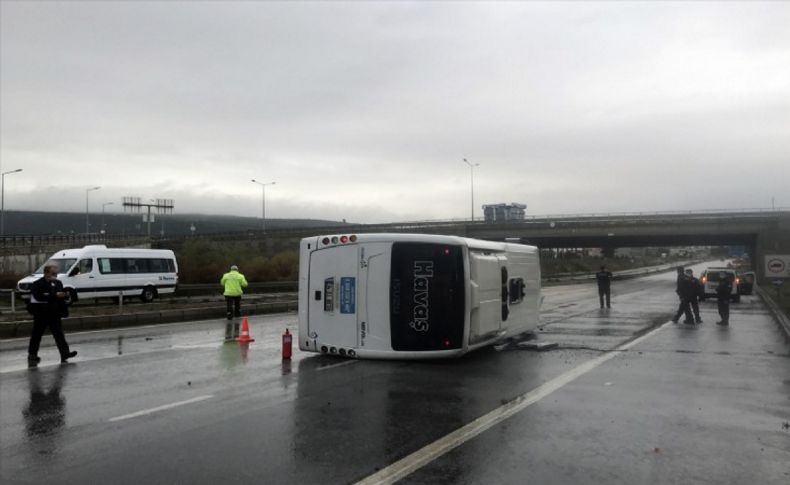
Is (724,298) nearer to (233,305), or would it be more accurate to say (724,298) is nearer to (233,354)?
(233,354)

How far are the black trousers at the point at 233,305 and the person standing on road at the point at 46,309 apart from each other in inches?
336

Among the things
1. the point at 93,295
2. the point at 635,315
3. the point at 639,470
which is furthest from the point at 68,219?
the point at 639,470

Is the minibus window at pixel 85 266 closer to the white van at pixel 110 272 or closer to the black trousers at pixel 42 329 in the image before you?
the white van at pixel 110 272

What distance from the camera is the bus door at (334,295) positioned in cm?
1152

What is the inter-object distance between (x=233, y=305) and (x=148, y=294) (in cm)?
1087

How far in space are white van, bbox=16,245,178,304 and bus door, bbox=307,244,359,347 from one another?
17.0 meters

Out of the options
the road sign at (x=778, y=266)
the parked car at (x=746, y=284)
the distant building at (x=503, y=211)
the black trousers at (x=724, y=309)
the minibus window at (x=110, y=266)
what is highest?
the distant building at (x=503, y=211)

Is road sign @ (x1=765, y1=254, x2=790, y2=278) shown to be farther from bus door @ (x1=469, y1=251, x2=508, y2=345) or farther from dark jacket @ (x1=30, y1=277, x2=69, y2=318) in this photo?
dark jacket @ (x1=30, y1=277, x2=69, y2=318)

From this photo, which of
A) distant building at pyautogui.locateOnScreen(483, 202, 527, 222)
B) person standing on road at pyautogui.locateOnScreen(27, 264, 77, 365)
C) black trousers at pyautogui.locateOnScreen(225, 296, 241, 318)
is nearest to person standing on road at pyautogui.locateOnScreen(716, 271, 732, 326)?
black trousers at pyautogui.locateOnScreen(225, 296, 241, 318)

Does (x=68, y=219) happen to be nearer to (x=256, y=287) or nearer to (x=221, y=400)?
(x=256, y=287)

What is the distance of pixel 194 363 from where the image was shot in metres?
11.7

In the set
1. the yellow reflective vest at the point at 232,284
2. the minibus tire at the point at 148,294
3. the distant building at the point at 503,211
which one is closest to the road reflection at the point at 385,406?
the yellow reflective vest at the point at 232,284

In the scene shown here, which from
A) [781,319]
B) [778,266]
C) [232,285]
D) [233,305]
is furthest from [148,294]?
[778,266]

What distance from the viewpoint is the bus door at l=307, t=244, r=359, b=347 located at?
11523 millimetres
